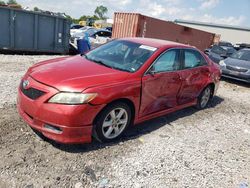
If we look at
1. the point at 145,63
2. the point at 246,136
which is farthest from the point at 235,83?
the point at 145,63

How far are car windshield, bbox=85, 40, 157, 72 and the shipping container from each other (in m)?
7.22

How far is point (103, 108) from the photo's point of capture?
3.47m

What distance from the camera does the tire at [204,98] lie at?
596cm

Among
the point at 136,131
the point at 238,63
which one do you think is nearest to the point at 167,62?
the point at 136,131

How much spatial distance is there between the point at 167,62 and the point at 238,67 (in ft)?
22.5

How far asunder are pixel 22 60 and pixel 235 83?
8538mm

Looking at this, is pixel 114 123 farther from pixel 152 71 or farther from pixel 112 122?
pixel 152 71

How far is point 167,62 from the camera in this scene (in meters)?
4.53

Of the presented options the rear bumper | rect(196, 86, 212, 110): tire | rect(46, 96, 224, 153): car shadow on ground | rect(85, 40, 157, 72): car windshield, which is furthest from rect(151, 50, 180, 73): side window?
the rear bumper

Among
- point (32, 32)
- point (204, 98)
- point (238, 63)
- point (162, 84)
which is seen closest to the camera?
point (162, 84)

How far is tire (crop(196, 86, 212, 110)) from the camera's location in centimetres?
596

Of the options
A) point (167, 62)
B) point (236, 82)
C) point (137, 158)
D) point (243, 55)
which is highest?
point (167, 62)

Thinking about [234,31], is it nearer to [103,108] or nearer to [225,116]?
[225,116]

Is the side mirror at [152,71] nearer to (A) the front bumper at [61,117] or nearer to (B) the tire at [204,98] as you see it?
(A) the front bumper at [61,117]
